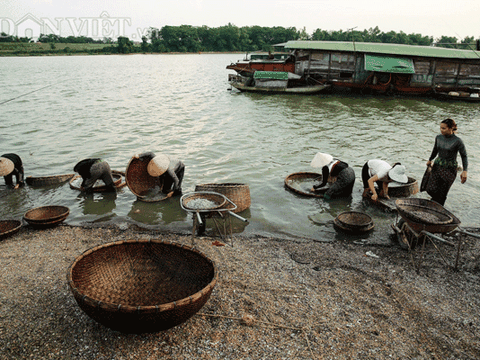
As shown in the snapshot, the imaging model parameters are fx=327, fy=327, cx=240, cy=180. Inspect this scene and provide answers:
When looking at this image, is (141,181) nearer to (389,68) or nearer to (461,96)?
(389,68)

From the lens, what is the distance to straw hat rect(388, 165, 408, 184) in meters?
6.08

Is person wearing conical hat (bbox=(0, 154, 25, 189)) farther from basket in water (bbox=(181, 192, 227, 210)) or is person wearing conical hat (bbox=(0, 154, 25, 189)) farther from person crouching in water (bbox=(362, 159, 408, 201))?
person crouching in water (bbox=(362, 159, 408, 201))

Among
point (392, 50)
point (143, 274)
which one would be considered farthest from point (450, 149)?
point (392, 50)

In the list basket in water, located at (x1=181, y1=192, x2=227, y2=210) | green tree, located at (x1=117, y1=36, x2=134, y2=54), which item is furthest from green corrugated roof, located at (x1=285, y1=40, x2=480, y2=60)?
green tree, located at (x1=117, y1=36, x2=134, y2=54)

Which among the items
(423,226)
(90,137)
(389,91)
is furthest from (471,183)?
(389,91)

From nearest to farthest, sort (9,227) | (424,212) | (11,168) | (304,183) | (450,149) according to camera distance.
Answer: (424,212) → (450,149) → (9,227) → (11,168) → (304,183)

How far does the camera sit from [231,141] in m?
12.9

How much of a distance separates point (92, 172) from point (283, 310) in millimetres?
5335

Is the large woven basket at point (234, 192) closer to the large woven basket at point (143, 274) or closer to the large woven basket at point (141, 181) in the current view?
the large woven basket at point (141, 181)

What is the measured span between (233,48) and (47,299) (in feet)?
385

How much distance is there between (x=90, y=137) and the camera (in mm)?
13055

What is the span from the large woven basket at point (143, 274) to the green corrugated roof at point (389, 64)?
22.1 m

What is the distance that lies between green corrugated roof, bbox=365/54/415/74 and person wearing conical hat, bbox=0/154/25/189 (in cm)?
2111

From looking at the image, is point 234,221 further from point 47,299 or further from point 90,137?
point 90,137
